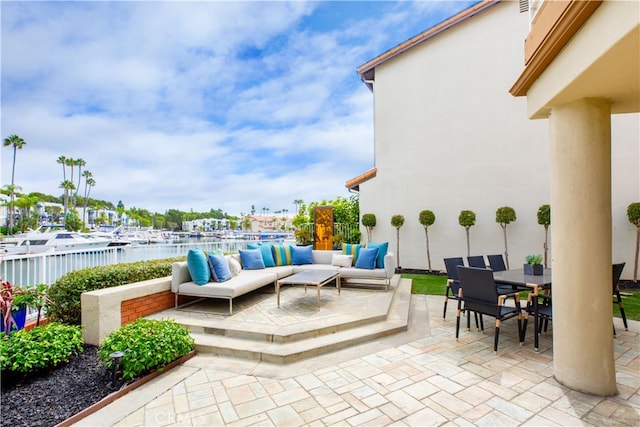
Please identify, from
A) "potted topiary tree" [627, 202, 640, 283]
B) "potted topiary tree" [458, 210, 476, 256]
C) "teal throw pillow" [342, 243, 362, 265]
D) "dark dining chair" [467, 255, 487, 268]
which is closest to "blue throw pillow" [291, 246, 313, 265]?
"teal throw pillow" [342, 243, 362, 265]

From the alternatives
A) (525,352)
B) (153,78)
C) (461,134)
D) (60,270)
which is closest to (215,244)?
(60,270)

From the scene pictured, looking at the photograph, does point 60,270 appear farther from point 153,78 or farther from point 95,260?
point 153,78

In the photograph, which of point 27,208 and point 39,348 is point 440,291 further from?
point 27,208

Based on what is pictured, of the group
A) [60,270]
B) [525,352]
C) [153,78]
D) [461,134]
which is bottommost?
[525,352]

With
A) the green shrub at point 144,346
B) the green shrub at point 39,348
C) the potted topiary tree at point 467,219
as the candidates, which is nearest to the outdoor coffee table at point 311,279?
the green shrub at point 144,346

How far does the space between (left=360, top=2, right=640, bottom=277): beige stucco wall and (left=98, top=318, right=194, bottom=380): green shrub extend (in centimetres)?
910

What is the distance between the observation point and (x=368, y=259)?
275 inches

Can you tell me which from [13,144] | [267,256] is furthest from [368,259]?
[13,144]

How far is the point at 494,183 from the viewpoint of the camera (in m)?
9.77

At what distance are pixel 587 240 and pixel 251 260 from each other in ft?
19.1

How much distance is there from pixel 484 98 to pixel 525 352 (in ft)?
28.9

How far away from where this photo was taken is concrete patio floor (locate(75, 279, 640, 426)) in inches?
98.2

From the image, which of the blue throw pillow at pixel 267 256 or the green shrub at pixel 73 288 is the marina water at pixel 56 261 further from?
the blue throw pillow at pixel 267 256

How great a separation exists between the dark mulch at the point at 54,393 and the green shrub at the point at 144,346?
20 cm
